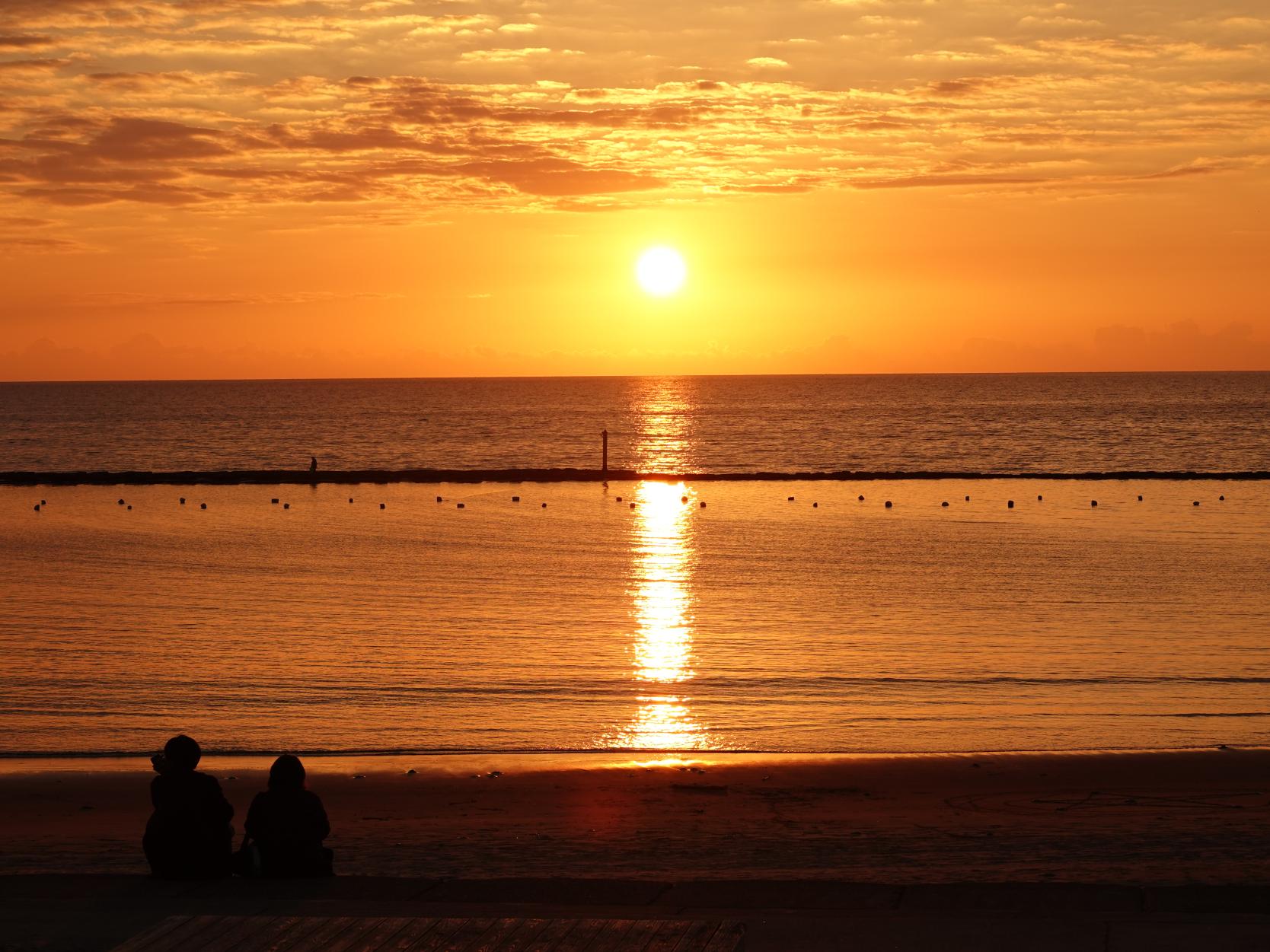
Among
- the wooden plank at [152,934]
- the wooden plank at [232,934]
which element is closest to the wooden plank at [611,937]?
the wooden plank at [232,934]

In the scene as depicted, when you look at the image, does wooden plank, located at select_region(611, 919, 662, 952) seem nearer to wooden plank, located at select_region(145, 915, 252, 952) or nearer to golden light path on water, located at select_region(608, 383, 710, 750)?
wooden plank, located at select_region(145, 915, 252, 952)

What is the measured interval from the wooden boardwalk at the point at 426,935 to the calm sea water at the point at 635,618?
9700 mm

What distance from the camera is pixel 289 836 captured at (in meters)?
9.27

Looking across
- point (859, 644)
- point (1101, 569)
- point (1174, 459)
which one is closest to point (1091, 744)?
point (859, 644)

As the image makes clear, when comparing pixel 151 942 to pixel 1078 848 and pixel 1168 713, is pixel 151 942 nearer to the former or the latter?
pixel 1078 848

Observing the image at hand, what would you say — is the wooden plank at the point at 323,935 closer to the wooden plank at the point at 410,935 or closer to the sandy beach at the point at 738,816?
the wooden plank at the point at 410,935

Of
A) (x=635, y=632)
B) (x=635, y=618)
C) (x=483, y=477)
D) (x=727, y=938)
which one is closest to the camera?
(x=727, y=938)

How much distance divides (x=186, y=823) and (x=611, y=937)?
389cm

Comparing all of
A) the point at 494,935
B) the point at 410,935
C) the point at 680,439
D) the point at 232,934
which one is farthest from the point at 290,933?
the point at 680,439

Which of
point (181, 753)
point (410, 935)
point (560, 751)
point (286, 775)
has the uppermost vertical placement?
point (181, 753)

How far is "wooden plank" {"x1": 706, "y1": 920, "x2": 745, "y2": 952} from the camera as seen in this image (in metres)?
6.66

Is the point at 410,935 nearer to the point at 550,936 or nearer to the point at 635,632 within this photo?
the point at 550,936

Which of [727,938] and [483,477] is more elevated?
[483,477]

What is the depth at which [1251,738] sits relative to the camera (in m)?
17.1
